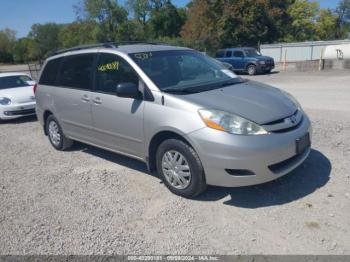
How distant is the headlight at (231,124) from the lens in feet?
11.5

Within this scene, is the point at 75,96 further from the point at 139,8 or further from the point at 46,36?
the point at 46,36

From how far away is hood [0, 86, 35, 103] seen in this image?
30.3ft

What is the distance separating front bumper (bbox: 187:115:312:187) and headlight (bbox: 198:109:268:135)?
0.05m

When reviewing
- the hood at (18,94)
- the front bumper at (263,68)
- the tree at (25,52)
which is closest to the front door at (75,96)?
the hood at (18,94)

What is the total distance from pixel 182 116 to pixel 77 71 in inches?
95.6

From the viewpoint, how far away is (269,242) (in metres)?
3.10

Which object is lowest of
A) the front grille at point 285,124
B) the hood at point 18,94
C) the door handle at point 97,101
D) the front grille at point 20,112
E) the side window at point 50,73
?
the front grille at point 20,112

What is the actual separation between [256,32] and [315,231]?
3910 cm

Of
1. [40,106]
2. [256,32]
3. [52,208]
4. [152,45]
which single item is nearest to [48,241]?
[52,208]

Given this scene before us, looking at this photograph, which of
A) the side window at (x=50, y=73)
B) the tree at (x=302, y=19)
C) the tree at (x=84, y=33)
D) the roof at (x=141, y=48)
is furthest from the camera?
the tree at (x=84, y=33)

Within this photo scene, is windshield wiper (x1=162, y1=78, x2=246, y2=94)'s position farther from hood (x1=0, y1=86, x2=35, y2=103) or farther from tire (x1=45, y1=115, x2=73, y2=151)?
hood (x1=0, y1=86, x2=35, y2=103)

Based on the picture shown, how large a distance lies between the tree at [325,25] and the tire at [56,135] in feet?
183

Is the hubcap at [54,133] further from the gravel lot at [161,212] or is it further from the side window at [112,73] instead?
the side window at [112,73]

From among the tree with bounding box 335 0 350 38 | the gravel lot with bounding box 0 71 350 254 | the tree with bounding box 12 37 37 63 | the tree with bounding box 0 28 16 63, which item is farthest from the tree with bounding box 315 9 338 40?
the tree with bounding box 0 28 16 63
